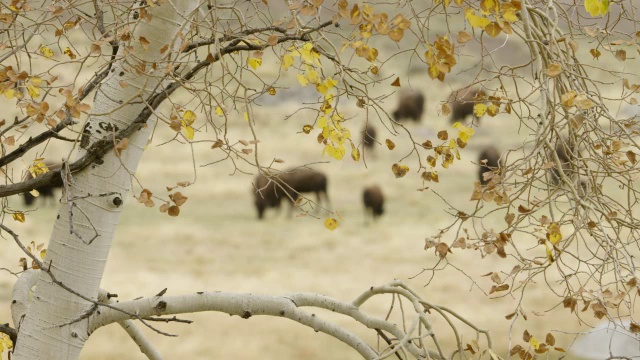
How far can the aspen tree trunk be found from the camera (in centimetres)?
404

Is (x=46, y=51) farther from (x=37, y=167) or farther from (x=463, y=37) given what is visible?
(x=463, y=37)

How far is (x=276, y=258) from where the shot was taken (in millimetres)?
23578

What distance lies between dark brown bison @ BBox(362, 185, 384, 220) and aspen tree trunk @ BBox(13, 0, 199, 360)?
22397mm

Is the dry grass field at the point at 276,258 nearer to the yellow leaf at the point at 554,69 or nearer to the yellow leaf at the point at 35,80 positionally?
the yellow leaf at the point at 35,80

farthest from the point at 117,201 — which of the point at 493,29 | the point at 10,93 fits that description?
the point at 493,29

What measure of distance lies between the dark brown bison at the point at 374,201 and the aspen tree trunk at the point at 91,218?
22.4 meters

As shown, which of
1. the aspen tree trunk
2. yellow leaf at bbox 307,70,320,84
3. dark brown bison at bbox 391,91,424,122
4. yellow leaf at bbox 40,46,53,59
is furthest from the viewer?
dark brown bison at bbox 391,91,424,122

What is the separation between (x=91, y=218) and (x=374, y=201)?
Answer: 22515mm

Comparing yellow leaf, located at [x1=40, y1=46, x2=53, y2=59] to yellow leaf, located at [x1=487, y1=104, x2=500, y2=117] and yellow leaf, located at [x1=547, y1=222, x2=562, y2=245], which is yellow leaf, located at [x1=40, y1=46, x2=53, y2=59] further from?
yellow leaf, located at [x1=547, y1=222, x2=562, y2=245]

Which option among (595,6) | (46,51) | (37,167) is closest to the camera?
(595,6)

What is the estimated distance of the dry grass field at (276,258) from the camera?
19047 mm

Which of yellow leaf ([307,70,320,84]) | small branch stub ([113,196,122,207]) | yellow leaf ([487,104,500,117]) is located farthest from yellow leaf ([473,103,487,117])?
small branch stub ([113,196,122,207])

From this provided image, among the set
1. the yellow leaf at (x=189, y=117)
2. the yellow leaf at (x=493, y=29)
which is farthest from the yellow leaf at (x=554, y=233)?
the yellow leaf at (x=189, y=117)

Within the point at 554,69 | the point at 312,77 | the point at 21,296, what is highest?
the point at 312,77
